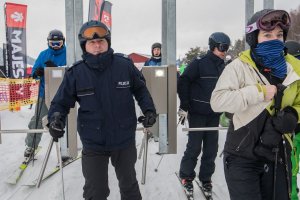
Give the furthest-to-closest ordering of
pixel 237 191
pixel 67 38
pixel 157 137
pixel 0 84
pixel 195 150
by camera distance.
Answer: pixel 0 84
pixel 157 137
pixel 67 38
pixel 195 150
pixel 237 191

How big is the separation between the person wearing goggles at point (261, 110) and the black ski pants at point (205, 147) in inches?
67.6

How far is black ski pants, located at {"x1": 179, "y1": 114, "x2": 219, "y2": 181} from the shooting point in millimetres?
4160

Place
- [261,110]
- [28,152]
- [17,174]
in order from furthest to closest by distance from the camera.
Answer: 1. [28,152]
2. [17,174]
3. [261,110]

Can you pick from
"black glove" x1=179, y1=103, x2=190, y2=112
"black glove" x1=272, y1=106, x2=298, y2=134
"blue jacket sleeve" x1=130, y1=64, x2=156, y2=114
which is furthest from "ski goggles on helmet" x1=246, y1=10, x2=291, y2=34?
"black glove" x1=179, y1=103, x2=190, y2=112

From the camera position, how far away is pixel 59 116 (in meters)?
2.86

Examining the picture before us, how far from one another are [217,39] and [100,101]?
1794 millimetres

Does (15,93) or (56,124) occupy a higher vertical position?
(15,93)

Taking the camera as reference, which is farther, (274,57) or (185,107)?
(185,107)

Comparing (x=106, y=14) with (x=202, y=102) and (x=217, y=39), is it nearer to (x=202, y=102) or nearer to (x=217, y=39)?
(x=217, y=39)

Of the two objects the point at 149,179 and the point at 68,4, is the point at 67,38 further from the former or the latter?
the point at 149,179

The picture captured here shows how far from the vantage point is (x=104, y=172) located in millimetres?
2984

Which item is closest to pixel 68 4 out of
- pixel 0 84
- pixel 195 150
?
pixel 195 150

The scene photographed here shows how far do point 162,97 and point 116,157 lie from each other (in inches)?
63.0

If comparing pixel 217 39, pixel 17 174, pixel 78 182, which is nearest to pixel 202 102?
pixel 217 39
